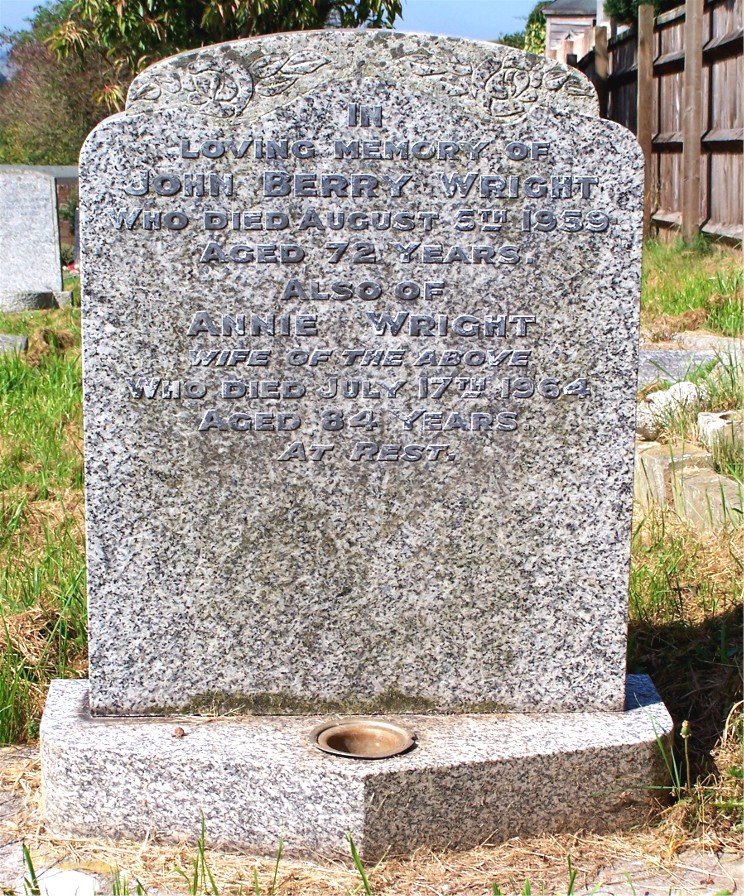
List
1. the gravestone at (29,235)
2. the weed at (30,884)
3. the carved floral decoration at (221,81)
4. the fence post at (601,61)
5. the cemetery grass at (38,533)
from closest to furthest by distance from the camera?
1. the weed at (30,884)
2. the carved floral decoration at (221,81)
3. the cemetery grass at (38,533)
4. the gravestone at (29,235)
5. the fence post at (601,61)

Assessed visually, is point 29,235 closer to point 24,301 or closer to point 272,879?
point 24,301

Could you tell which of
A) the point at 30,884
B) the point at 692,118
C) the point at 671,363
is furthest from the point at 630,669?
the point at 692,118

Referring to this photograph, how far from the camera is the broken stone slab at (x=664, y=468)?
4.04m

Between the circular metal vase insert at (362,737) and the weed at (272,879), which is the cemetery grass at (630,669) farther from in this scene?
the circular metal vase insert at (362,737)

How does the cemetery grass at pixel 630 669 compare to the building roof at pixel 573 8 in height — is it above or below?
below

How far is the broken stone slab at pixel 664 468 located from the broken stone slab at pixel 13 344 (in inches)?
163

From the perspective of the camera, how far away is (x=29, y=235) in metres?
11.3

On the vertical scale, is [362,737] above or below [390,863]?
above

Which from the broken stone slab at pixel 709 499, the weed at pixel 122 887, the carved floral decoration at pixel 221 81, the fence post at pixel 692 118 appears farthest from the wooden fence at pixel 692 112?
the weed at pixel 122 887

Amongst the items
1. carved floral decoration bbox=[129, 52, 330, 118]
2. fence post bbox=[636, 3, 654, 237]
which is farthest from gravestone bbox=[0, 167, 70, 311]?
carved floral decoration bbox=[129, 52, 330, 118]

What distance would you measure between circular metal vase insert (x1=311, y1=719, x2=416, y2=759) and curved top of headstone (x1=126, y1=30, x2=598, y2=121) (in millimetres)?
1317

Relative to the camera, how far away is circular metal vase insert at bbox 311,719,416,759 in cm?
245

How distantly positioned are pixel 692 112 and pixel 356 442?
7.40 m

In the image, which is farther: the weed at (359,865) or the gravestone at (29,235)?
the gravestone at (29,235)
